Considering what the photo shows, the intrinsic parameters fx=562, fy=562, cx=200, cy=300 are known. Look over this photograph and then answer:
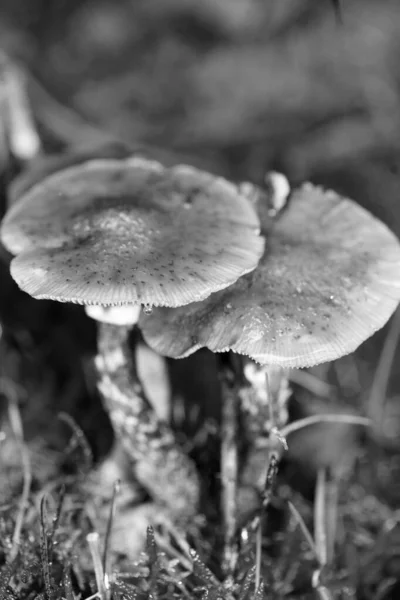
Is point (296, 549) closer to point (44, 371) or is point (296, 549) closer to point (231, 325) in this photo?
point (231, 325)

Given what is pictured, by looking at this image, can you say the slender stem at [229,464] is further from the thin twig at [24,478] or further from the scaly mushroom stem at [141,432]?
the thin twig at [24,478]

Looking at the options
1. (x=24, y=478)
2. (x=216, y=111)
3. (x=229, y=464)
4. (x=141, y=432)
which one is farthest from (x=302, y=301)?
(x=216, y=111)

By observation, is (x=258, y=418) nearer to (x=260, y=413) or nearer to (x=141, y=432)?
(x=260, y=413)

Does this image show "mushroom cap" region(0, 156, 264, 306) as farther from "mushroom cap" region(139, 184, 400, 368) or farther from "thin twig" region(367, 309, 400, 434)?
"thin twig" region(367, 309, 400, 434)

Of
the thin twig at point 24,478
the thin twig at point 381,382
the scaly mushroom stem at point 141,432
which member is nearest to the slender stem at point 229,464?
the scaly mushroom stem at point 141,432

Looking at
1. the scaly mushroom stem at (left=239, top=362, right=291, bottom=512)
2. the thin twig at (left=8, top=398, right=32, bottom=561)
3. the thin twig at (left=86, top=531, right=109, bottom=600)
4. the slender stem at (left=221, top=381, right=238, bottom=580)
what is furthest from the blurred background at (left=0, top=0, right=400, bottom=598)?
the thin twig at (left=86, top=531, right=109, bottom=600)

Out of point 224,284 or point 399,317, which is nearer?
point 224,284

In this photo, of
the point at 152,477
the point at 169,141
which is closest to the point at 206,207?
the point at 152,477
